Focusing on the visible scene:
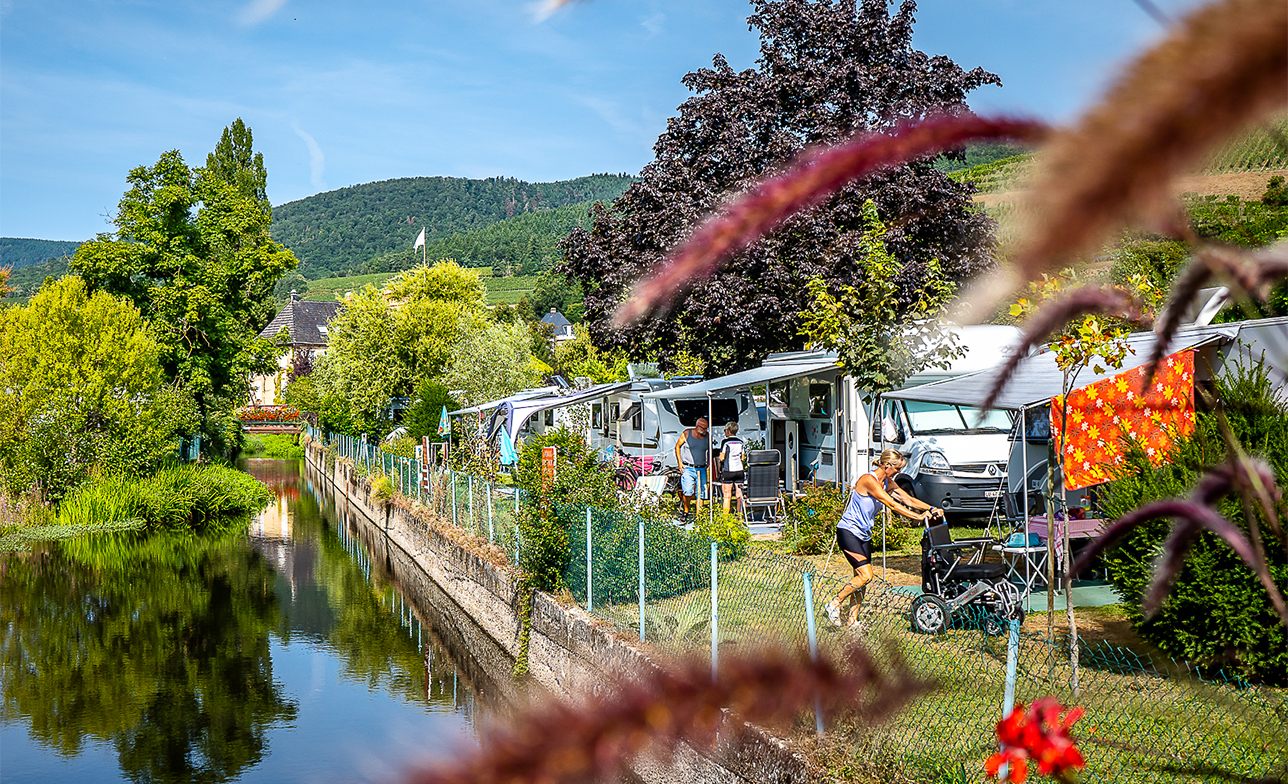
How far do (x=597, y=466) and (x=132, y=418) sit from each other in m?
21.7

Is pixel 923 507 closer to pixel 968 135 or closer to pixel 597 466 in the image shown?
pixel 597 466

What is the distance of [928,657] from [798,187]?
426cm

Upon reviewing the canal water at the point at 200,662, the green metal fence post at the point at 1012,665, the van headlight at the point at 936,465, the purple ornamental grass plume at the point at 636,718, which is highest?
the purple ornamental grass plume at the point at 636,718

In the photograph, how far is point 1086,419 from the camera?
9594 millimetres

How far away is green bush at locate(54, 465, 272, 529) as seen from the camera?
29.8 metres

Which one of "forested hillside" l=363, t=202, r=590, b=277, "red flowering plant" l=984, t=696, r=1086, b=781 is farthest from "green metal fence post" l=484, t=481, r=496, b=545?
"forested hillside" l=363, t=202, r=590, b=277

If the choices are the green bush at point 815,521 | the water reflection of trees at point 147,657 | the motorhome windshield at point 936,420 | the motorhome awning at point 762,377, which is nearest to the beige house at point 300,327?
the water reflection of trees at point 147,657

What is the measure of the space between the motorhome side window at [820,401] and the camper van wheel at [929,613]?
1012 cm

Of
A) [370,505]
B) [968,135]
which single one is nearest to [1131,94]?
[968,135]

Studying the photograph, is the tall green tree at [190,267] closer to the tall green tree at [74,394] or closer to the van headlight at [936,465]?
the tall green tree at [74,394]

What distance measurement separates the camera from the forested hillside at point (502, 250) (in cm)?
16775

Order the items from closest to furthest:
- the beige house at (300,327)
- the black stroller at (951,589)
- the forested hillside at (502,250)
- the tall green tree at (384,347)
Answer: the black stroller at (951,589), the tall green tree at (384,347), the beige house at (300,327), the forested hillside at (502,250)

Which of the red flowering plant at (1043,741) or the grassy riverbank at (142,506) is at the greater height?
the red flowering plant at (1043,741)

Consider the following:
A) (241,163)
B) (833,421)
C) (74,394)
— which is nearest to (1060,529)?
(833,421)
